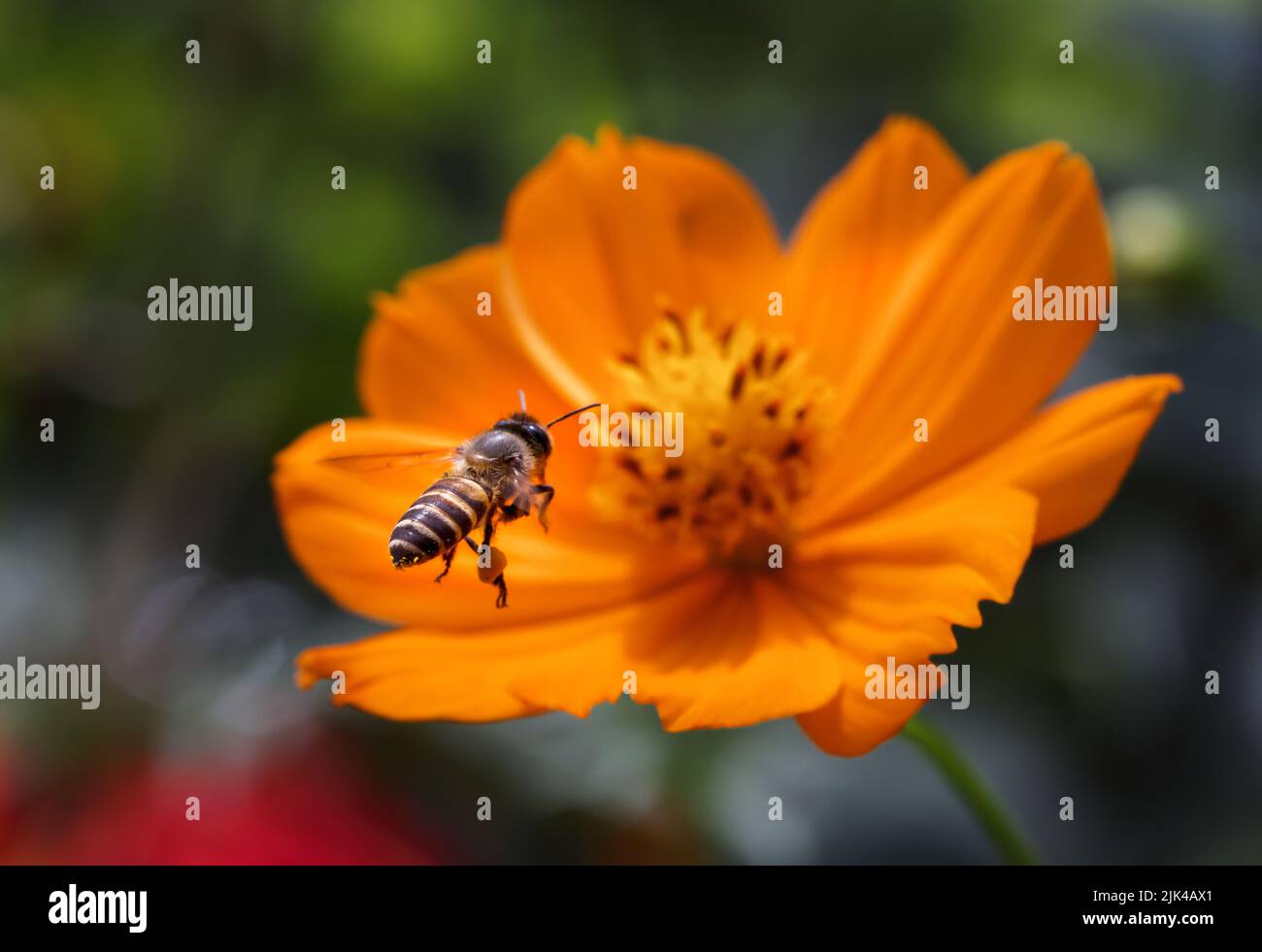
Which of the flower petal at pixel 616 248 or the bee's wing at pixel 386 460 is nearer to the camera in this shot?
the bee's wing at pixel 386 460

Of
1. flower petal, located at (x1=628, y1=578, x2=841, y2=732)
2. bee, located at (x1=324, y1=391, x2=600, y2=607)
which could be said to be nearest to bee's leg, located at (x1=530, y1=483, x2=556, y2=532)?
bee, located at (x1=324, y1=391, x2=600, y2=607)

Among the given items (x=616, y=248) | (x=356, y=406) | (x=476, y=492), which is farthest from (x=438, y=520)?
(x=356, y=406)

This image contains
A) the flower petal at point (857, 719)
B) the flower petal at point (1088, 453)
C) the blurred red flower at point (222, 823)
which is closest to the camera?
the flower petal at point (857, 719)

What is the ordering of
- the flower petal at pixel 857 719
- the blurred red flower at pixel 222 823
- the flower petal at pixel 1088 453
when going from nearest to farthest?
the flower petal at pixel 857 719, the flower petal at pixel 1088 453, the blurred red flower at pixel 222 823

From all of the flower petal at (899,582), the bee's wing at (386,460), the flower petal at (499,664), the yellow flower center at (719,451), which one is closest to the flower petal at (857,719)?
the flower petal at (899,582)

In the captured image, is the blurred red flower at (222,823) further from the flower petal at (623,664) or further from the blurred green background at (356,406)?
the flower petal at (623,664)

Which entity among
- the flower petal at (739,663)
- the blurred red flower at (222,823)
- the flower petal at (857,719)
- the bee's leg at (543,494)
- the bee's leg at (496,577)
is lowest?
Answer: the blurred red flower at (222,823)
